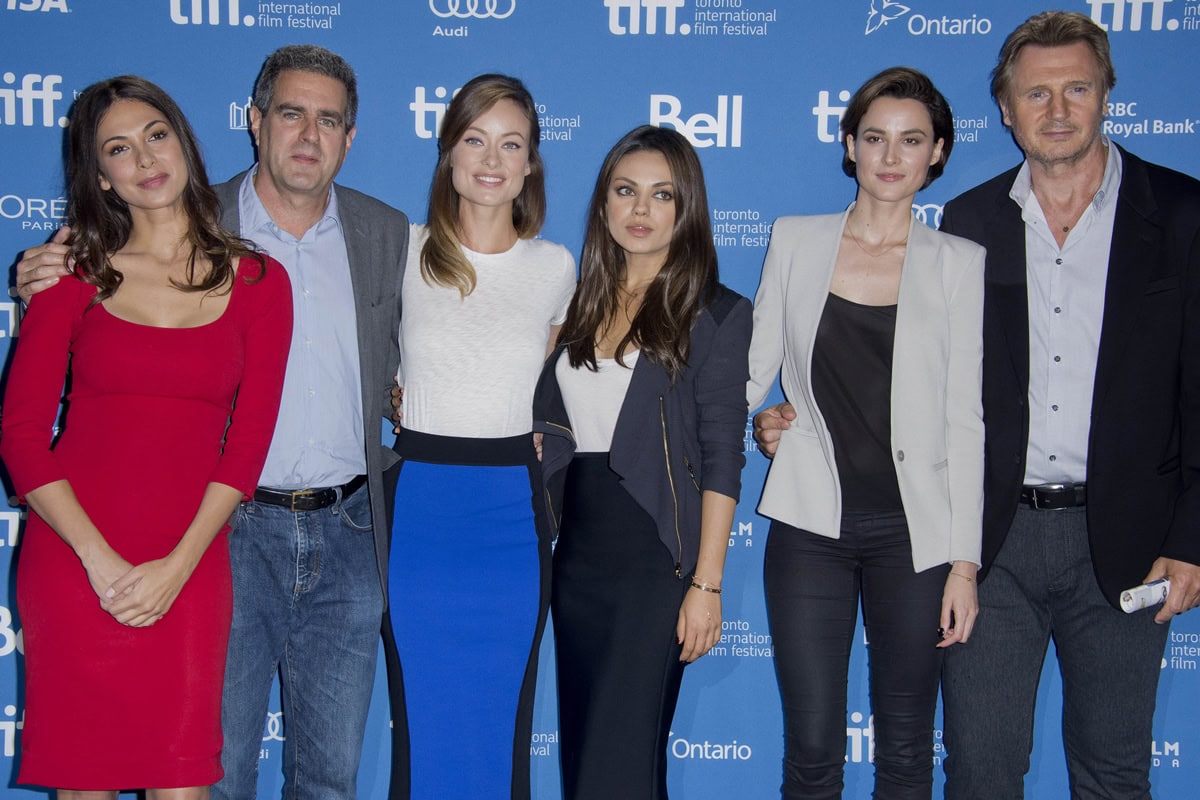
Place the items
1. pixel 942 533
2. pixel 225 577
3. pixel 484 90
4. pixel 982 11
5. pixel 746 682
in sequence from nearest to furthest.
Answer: pixel 225 577 < pixel 942 533 < pixel 484 90 < pixel 982 11 < pixel 746 682

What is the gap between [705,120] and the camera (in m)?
3.17

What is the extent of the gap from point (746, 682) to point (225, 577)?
6.09ft

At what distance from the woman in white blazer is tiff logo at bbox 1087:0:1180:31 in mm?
971

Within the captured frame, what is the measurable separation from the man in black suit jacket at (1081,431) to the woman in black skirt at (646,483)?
73cm

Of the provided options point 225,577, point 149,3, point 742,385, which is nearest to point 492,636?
point 225,577

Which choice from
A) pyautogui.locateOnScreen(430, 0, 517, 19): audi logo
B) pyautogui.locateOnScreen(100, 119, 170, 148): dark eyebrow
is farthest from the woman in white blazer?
pyautogui.locateOnScreen(100, 119, 170, 148): dark eyebrow

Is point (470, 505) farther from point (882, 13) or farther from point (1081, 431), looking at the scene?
point (882, 13)

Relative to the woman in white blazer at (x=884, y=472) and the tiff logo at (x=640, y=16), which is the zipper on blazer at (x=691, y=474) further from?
the tiff logo at (x=640, y=16)

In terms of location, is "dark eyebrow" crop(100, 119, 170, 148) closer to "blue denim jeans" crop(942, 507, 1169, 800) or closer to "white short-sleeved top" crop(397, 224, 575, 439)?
"white short-sleeved top" crop(397, 224, 575, 439)

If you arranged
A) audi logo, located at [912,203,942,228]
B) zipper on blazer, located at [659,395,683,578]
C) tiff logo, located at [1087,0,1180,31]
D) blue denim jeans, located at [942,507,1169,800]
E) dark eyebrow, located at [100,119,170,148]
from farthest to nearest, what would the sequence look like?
1. audi logo, located at [912,203,942,228]
2. tiff logo, located at [1087,0,1180,31]
3. blue denim jeans, located at [942,507,1169,800]
4. zipper on blazer, located at [659,395,683,578]
5. dark eyebrow, located at [100,119,170,148]

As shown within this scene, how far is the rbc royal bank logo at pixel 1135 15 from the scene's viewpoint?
3096 mm

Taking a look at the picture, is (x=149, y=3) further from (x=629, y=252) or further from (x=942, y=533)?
(x=942, y=533)

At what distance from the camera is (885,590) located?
2451 mm

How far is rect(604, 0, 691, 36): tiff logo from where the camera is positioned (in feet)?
10.2
